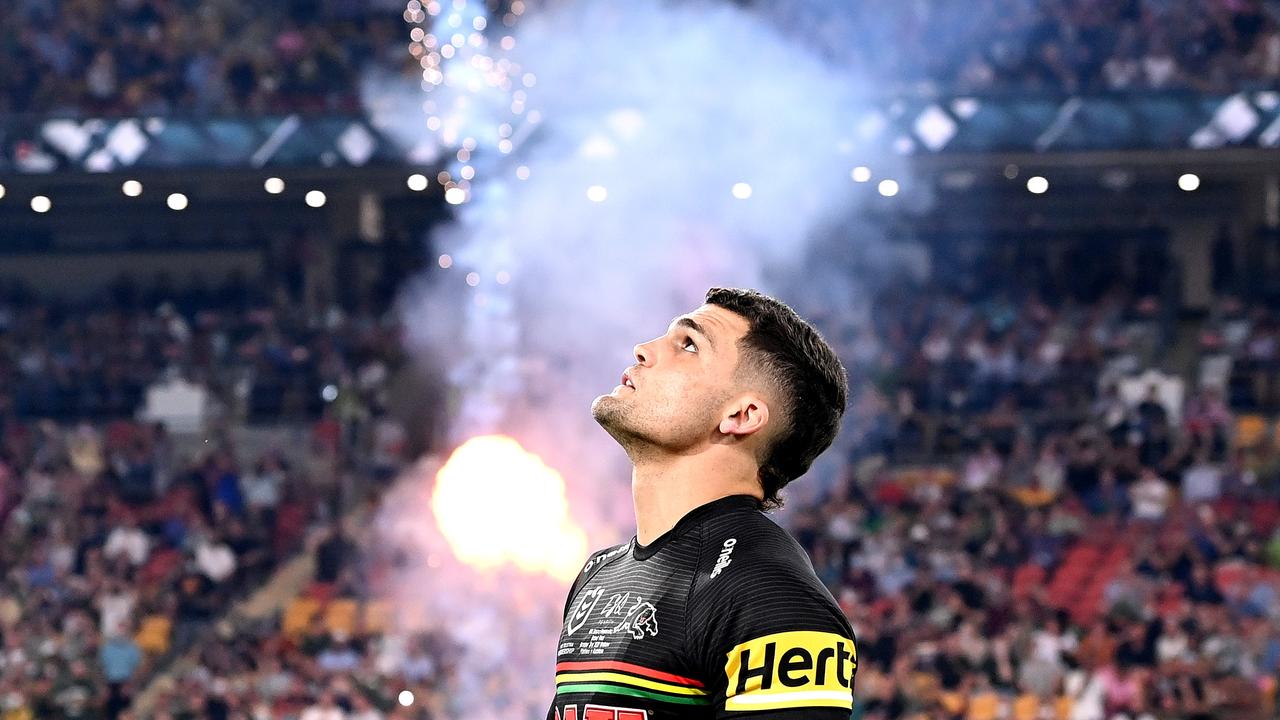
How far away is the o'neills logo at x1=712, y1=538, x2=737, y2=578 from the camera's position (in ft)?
7.93

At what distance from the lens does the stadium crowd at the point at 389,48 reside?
1565 centimetres

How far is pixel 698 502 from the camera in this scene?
263 cm

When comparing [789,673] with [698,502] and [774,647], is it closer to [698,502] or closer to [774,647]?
[774,647]

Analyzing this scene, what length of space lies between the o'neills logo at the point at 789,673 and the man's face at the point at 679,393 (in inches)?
18.0

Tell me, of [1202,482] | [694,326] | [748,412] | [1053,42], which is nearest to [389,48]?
[1053,42]

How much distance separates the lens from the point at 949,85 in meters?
15.8

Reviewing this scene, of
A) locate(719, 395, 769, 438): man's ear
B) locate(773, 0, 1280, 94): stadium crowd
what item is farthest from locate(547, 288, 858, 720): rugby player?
locate(773, 0, 1280, 94): stadium crowd

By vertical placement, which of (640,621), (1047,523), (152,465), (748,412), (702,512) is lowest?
(640,621)

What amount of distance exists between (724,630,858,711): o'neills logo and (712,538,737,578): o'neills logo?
19 cm

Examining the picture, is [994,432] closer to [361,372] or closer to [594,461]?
[594,461]

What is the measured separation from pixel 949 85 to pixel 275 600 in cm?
780

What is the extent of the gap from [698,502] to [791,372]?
25 cm

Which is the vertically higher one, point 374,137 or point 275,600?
point 374,137

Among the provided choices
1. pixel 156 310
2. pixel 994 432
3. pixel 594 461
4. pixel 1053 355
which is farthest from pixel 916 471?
pixel 156 310
